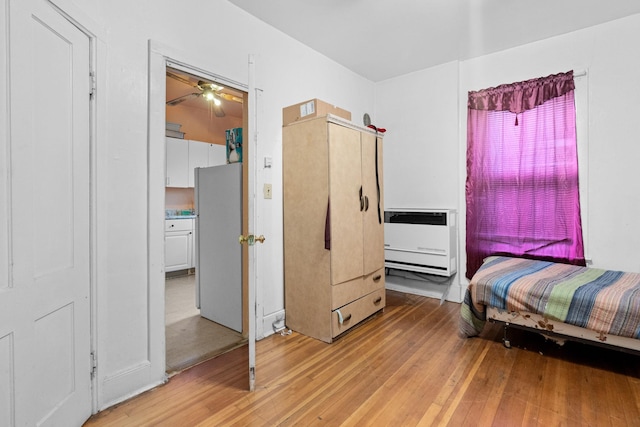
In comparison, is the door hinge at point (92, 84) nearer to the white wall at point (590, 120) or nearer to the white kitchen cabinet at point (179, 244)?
the white wall at point (590, 120)

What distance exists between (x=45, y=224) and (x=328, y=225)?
165 centimetres

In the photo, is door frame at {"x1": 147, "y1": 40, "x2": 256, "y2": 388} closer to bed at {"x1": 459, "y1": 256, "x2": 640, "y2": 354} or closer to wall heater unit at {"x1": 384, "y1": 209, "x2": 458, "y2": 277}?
bed at {"x1": 459, "y1": 256, "x2": 640, "y2": 354}

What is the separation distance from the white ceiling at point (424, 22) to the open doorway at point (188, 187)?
2.73 feet

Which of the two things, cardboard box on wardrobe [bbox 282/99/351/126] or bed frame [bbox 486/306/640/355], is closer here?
bed frame [bbox 486/306/640/355]

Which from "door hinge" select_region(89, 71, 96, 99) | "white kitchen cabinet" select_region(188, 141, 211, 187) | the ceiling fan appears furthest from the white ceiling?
"white kitchen cabinet" select_region(188, 141, 211, 187)

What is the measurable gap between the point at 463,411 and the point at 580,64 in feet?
10.3

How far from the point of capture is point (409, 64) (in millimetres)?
3557

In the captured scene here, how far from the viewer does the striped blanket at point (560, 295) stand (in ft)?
6.40

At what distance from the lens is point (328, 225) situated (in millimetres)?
2441

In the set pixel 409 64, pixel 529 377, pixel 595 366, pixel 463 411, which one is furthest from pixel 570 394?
pixel 409 64

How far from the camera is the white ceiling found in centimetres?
244

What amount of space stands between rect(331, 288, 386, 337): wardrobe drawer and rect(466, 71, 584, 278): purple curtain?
1.17m

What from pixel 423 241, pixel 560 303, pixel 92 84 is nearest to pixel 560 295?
pixel 560 303

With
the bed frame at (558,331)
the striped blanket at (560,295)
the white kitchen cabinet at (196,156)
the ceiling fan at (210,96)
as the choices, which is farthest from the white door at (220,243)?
the white kitchen cabinet at (196,156)
